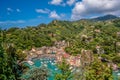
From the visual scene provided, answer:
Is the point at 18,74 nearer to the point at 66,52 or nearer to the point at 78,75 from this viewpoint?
the point at 78,75

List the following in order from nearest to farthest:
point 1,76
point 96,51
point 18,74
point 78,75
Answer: point 1,76 → point 18,74 → point 78,75 → point 96,51

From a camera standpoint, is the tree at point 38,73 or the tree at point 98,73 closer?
the tree at point 98,73

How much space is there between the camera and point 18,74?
58.4 metres

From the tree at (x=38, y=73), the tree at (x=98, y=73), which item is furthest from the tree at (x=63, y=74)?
the tree at (x=38, y=73)

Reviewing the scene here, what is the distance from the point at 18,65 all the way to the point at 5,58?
Answer: 731cm

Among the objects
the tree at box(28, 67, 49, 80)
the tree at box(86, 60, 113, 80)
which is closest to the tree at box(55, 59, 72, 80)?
the tree at box(86, 60, 113, 80)

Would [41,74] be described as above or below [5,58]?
below

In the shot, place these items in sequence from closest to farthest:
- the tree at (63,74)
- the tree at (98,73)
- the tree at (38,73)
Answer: the tree at (63,74)
the tree at (98,73)
the tree at (38,73)

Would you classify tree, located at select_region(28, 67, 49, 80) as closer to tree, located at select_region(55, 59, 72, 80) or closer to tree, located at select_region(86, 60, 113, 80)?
tree, located at select_region(55, 59, 72, 80)

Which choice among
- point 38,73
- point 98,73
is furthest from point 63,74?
point 98,73

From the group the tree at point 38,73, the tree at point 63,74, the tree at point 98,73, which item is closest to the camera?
the tree at point 63,74

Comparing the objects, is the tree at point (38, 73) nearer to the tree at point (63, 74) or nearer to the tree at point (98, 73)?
the tree at point (63, 74)

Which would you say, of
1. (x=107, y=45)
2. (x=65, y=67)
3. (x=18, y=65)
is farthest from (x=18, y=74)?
(x=107, y=45)

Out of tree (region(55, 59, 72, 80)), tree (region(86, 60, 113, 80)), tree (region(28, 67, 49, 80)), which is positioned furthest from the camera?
tree (region(28, 67, 49, 80))
